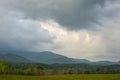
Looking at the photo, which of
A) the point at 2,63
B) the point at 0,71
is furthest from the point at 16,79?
the point at 2,63

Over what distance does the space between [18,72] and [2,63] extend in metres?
14.3

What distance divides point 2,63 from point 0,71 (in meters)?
13.3

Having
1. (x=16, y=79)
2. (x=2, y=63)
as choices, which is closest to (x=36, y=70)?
Result: (x=2, y=63)

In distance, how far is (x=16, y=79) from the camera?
326ft

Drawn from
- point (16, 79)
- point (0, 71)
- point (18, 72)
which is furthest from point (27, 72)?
point (16, 79)

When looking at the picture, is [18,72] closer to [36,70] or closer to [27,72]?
[27,72]

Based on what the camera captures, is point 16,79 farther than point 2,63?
No

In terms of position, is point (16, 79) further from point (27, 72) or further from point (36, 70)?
point (36, 70)

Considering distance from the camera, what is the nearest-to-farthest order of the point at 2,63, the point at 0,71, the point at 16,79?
the point at 16,79 → the point at 0,71 → the point at 2,63

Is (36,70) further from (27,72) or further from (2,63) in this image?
(2,63)

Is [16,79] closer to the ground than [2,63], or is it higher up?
closer to the ground

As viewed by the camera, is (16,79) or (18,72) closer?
(16,79)

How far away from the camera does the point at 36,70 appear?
15425 cm

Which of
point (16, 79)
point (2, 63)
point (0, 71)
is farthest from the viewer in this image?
point (2, 63)
